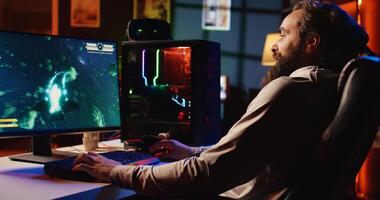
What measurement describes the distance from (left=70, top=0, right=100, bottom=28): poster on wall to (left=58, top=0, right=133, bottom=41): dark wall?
46 mm

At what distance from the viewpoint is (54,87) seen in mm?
1664

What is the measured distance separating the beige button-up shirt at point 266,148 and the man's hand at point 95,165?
67 mm

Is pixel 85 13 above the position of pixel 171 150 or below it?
above

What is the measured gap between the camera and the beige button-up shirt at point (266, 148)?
125 cm

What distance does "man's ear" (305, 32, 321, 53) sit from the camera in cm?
147

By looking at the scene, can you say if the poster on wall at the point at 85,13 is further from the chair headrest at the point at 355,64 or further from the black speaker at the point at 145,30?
the chair headrest at the point at 355,64

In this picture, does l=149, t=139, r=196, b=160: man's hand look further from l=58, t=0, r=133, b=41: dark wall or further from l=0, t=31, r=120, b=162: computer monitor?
l=58, t=0, r=133, b=41: dark wall

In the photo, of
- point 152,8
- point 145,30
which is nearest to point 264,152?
point 145,30

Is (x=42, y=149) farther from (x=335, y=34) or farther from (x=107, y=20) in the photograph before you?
(x=107, y=20)

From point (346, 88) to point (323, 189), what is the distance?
0.82 ft

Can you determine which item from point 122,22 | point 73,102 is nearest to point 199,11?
point 122,22

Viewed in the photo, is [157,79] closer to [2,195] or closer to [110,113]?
[110,113]

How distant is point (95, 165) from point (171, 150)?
17.4 inches

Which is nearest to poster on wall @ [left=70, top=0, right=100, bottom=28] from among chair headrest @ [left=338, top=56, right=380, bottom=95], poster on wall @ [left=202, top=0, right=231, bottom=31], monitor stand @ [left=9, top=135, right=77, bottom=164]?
poster on wall @ [left=202, top=0, right=231, bottom=31]
